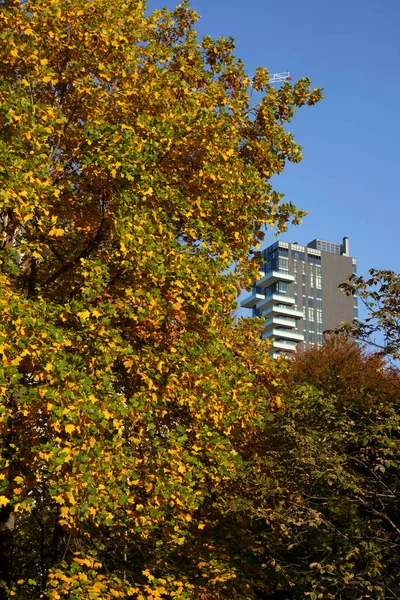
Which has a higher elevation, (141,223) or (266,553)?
(141,223)

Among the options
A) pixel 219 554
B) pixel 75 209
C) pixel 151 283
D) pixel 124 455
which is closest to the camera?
pixel 124 455

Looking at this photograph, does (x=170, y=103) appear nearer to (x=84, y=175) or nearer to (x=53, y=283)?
(x=84, y=175)

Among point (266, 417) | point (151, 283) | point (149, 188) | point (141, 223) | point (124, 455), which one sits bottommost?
point (124, 455)

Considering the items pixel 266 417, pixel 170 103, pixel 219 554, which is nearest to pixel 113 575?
pixel 219 554

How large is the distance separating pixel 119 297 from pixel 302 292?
14028 cm

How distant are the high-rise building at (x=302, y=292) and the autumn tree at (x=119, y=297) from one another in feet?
403

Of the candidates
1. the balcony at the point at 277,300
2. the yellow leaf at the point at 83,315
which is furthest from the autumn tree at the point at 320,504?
the balcony at the point at 277,300

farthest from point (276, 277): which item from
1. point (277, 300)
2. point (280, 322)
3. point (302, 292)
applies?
point (302, 292)

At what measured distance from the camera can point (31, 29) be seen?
10.9 m

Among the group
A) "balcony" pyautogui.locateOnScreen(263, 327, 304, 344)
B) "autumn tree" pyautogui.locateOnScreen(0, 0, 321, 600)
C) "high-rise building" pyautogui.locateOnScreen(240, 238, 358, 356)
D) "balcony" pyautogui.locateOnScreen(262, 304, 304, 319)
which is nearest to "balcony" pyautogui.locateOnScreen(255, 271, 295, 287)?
"high-rise building" pyautogui.locateOnScreen(240, 238, 358, 356)

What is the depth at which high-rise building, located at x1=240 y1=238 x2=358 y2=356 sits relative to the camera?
446 ft

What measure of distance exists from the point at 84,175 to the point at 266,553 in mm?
9211

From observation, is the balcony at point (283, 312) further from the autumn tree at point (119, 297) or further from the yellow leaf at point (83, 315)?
the yellow leaf at point (83, 315)

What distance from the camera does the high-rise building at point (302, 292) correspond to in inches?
5354
